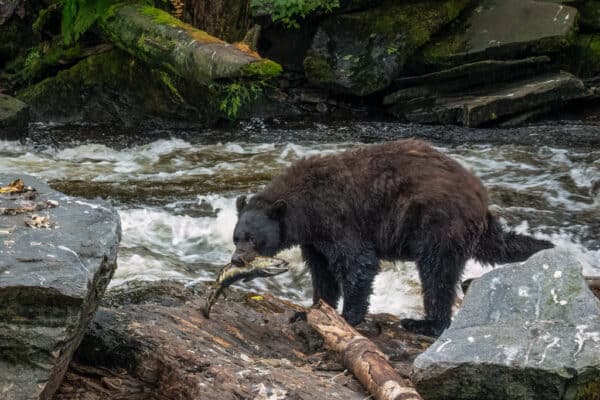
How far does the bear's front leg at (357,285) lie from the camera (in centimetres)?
619

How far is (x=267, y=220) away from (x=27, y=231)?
78.1 inches

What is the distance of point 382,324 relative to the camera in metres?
6.50

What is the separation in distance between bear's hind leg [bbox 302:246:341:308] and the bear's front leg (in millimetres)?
261

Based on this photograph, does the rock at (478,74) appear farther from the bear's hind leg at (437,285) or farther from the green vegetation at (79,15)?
the bear's hind leg at (437,285)

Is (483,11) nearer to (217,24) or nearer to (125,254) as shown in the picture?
(217,24)

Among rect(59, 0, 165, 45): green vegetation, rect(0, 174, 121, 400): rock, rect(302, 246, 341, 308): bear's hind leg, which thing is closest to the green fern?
rect(59, 0, 165, 45): green vegetation

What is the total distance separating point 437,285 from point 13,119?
8765mm

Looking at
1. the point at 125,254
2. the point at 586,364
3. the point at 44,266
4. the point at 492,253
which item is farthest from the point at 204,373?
the point at 125,254

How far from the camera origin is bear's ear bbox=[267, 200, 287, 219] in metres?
6.00

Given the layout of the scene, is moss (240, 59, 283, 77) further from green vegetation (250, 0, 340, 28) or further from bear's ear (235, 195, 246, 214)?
bear's ear (235, 195, 246, 214)

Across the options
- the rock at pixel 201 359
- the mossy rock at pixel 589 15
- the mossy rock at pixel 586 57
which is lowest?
the rock at pixel 201 359

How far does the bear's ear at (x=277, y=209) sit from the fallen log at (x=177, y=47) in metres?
5.37

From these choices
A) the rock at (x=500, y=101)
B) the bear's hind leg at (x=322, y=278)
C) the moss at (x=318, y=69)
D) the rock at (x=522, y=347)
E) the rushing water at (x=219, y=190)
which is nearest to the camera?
the rock at (x=522, y=347)

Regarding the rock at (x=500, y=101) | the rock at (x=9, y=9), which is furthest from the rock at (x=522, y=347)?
the rock at (x=9, y=9)
